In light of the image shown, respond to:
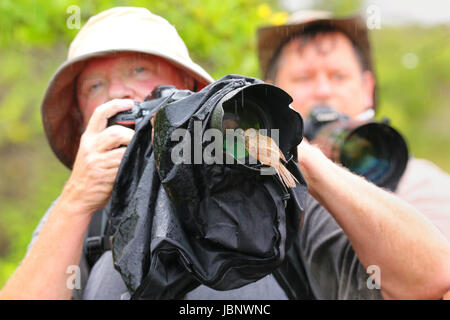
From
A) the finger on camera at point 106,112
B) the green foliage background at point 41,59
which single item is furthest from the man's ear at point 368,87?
the finger on camera at point 106,112

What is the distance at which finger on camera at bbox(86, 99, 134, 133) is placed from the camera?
1374mm

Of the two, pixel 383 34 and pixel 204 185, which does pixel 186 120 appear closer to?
pixel 204 185

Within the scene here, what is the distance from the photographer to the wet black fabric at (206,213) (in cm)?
103

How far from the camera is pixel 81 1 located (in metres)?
2.58

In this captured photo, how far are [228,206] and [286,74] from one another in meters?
1.49

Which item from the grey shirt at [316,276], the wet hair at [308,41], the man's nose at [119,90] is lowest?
the grey shirt at [316,276]

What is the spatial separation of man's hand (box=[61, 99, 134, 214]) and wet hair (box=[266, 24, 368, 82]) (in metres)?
1.27

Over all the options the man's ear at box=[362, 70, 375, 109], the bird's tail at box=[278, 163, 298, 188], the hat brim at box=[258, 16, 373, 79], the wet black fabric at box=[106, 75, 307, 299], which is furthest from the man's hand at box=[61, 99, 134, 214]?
the man's ear at box=[362, 70, 375, 109]

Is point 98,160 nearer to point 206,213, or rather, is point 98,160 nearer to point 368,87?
point 206,213

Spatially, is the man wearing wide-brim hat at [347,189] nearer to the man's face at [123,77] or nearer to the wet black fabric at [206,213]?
the wet black fabric at [206,213]

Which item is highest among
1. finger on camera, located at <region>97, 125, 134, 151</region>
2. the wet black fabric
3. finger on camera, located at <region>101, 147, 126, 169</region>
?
finger on camera, located at <region>97, 125, 134, 151</region>

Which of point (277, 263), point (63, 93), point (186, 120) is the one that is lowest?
point (277, 263)

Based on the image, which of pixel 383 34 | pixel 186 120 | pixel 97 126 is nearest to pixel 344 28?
pixel 97 126

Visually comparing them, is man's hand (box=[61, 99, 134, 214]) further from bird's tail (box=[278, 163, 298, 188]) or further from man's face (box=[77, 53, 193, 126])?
bird's tail (box=[278, 163, 298, 188])
